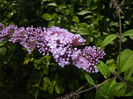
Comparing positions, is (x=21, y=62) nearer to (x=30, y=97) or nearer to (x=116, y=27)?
(x=30, y=97)

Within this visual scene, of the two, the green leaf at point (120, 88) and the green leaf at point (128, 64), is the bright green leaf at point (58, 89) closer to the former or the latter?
the green leaf at point (120, 88)

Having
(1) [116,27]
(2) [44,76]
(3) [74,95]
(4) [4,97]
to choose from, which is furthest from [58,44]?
(4) [4,97]

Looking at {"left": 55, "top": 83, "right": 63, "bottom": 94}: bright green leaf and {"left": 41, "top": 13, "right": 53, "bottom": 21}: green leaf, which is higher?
{"left": 41, "top": 13, "right": 53, "bottom": 21}: green leaf

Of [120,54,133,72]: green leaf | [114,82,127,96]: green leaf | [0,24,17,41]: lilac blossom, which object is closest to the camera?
[120,54,133,72]: green leaf

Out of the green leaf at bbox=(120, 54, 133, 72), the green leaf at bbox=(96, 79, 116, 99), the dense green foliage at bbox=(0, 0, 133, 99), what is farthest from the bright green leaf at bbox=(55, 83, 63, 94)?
the green leaf at bbox=(120, 54, 133, 72)

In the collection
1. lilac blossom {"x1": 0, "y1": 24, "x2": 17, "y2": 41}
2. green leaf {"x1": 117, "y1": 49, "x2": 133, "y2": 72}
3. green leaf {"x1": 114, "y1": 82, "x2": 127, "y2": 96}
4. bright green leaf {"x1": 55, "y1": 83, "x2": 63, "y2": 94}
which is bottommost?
bright green leaf {"x1": 55, "y1": 83, "x2": 63, "y2": 94}

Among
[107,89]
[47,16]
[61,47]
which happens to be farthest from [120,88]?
[47,16]

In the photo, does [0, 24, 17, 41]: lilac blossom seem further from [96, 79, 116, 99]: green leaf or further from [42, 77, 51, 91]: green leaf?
[96, 79, 116, 99]: green leaf

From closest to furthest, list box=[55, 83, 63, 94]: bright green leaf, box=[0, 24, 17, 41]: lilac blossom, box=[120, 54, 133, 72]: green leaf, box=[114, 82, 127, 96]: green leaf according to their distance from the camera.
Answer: box=[120, 54, 133, 72]: green leaf → box=[114, 82, 127, 96]: green leaf → box=[0, 24, 17, 41]: lilac blossom → box=[55, 83, 63, 94]: bright green leaf
